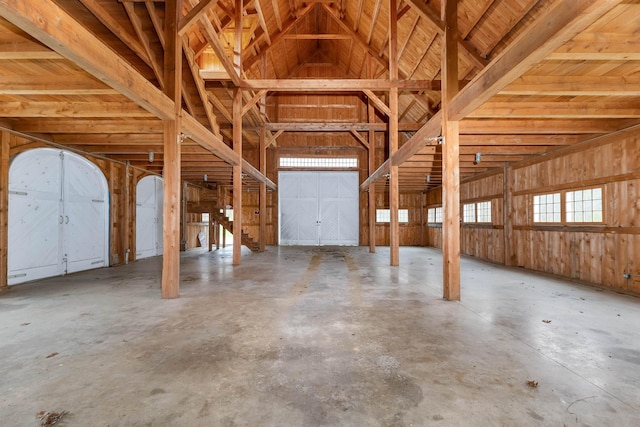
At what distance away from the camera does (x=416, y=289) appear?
5.54m

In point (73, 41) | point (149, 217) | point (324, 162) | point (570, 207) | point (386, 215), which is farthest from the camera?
point (386, 215)

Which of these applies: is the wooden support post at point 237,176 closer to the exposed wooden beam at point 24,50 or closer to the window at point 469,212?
the exposed wooden beam at point 24,50

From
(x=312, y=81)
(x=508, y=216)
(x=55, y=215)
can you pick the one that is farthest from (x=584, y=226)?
(x=55, y=215)

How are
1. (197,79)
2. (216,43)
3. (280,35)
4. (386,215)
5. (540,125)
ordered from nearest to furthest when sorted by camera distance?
(540,125)
(197,79)
(216,43)
(280,35)
(386,215)

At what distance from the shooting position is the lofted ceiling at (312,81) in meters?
2.82

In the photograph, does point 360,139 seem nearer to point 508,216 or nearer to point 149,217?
point 508,216

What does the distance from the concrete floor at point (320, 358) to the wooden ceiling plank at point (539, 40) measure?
2.77m

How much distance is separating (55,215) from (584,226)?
38.7ft

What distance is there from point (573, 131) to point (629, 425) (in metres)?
5.47

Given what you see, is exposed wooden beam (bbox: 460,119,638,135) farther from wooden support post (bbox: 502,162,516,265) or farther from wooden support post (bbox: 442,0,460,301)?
wooden support post (bbox: 502,162,516,265)

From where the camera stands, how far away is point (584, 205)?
6.36 metres

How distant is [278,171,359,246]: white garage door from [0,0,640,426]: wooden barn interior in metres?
3.45

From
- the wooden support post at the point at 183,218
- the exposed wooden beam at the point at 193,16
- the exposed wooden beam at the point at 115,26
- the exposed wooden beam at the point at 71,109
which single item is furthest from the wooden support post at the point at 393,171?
the wooden support post at the point at 183,218

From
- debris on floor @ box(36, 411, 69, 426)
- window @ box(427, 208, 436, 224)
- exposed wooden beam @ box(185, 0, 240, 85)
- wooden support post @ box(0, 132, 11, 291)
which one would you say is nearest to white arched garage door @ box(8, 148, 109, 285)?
wooden support post @ box(0, 132, 11, 291)
